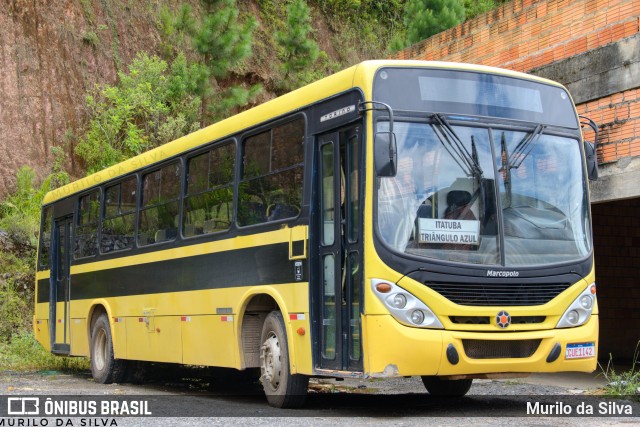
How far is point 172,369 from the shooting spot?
17547mm

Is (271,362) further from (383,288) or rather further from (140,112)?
(140,112)

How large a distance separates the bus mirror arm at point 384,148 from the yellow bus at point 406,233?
0.01m

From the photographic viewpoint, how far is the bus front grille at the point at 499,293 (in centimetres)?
864

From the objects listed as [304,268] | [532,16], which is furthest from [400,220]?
[532,16]

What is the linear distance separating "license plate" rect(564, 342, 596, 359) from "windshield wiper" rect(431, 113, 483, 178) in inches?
73.1

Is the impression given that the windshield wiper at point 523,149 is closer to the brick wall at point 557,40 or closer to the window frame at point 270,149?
the window frame at point 270,149

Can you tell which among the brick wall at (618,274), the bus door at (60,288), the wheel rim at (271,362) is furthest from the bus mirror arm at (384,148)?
the brick wall at (618,274)

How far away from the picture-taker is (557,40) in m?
13.7

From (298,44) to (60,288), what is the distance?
725 inches

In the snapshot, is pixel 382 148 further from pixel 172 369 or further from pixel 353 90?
pixel 172 369

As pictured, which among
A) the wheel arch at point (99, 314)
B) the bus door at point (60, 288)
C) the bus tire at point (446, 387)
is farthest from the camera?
the bus door at point (60, 288)

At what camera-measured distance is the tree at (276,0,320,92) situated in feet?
108

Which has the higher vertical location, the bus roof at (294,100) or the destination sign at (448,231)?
the bus roof at (294,100)

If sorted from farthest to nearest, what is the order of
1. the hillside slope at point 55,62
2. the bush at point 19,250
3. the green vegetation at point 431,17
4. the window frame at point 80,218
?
the green vegetation at point 431,17
the hillside slope at point 55,62
the bush at point 19,250
the window frame at point 80,218
